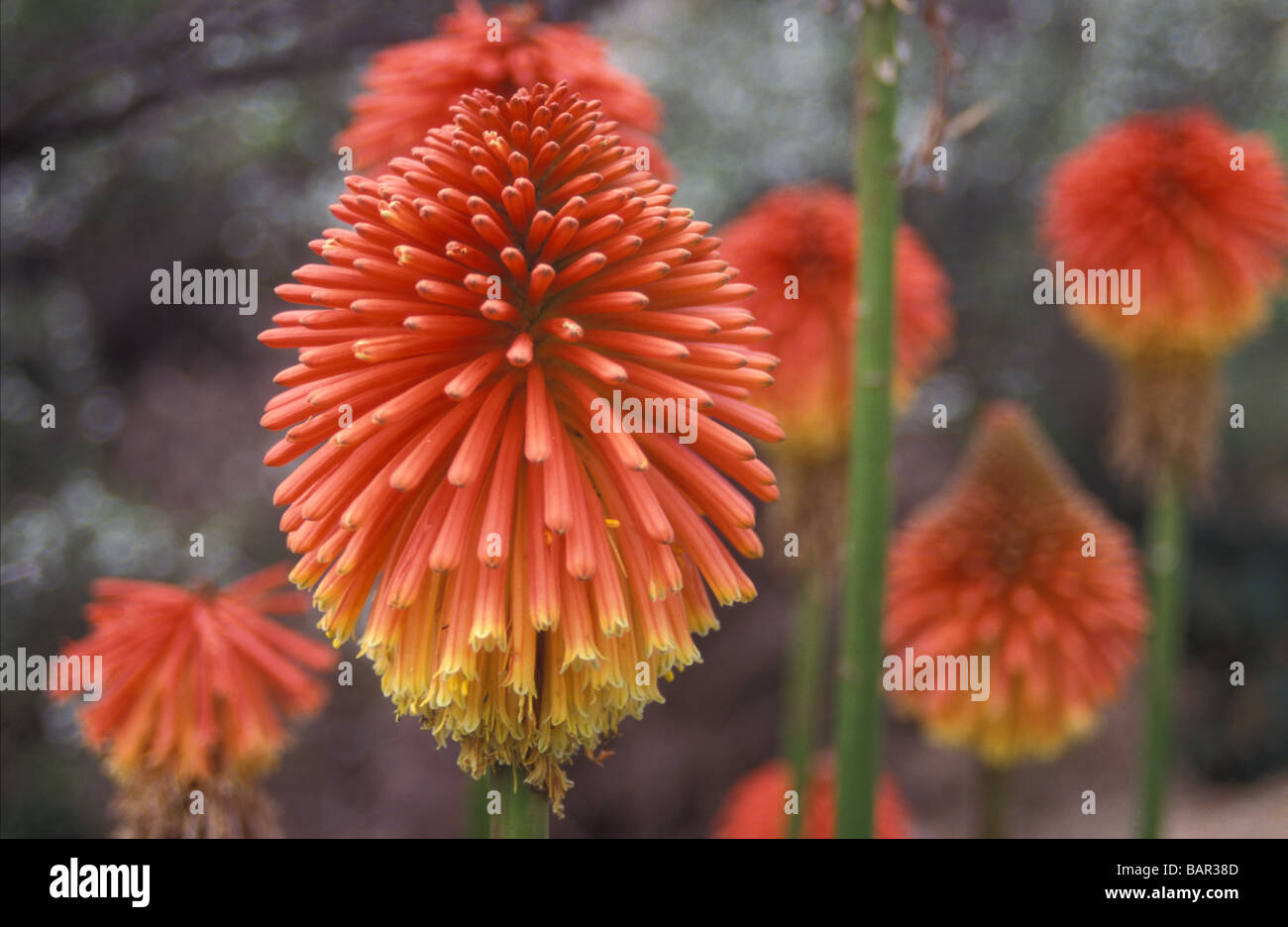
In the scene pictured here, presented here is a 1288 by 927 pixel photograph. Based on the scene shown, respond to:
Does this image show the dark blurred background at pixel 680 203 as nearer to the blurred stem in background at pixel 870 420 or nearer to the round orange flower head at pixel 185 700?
the blurred stem in background at pixel 870 420

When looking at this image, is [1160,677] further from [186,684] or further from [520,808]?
[186,684]

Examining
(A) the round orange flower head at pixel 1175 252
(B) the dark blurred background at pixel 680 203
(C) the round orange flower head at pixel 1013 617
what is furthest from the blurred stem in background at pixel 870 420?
(A) the round orange flower head at pixel 1175 252

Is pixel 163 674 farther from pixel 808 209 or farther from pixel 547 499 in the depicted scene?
pixel 808 209

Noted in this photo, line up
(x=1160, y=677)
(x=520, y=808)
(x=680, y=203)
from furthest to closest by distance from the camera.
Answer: (x=680, y=203), (x=1160, y=677), (x=520, y=808)

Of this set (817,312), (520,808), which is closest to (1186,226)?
(817,312)

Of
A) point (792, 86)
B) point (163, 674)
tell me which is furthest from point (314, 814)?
point (792, 86)

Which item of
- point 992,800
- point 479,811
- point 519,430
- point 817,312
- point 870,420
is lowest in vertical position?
point 992,800
